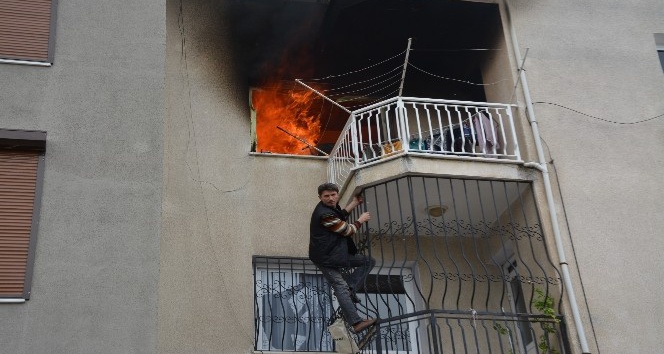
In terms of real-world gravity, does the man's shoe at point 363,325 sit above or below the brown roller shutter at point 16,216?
below

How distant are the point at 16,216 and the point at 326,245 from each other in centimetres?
336

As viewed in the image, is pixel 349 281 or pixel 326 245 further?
pixel 349 281

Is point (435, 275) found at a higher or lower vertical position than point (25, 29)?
lower

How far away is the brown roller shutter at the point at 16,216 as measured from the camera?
8125 mm

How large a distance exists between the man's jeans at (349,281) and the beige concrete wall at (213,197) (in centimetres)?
140

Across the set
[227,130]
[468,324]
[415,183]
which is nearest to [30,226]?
[227,130]

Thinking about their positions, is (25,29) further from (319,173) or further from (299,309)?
(299,309)

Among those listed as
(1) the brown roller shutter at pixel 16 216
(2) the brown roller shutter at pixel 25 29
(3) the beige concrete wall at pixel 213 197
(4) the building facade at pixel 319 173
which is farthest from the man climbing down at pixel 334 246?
(2) the brown roller shutter at pixel 25 29

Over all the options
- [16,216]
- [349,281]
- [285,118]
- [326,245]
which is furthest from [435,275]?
[16,216]

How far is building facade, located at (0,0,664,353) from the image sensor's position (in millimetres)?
8570

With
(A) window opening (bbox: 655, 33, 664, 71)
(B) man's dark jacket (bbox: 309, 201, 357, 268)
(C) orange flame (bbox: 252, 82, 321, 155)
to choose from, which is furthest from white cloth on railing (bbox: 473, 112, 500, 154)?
(A) window opening (bbox: 655, 33, 664, 71)

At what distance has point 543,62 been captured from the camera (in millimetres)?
11281

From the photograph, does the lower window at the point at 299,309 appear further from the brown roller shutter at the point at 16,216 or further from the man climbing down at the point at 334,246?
the brown roller shutter at the point at 16,216

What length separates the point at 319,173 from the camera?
11.6 m
